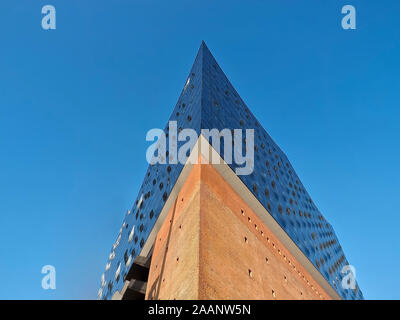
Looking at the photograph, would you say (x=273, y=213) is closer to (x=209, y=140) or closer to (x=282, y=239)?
(x=282, y=239)

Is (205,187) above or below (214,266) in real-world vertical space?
above

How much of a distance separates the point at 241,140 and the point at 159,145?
6338 millimetres

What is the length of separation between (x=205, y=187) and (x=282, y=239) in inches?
312

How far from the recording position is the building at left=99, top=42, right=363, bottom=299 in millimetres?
10523

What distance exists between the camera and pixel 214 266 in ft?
32.5

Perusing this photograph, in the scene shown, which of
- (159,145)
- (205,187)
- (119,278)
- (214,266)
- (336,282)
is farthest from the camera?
(336,282)

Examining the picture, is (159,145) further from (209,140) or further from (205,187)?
(205,187)

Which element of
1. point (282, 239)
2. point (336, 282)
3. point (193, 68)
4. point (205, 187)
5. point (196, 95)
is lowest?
point (336, 282)

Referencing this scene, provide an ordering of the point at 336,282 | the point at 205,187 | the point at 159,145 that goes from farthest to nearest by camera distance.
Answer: the point at 336,282 → the point at 159,145 → the point at 205,187

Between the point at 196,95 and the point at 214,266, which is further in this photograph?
the point at 196,95

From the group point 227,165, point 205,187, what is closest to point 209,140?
point 227,165

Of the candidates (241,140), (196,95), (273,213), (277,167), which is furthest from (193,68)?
(273,213)

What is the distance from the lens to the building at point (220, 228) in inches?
414

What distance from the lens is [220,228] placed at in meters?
11.5
